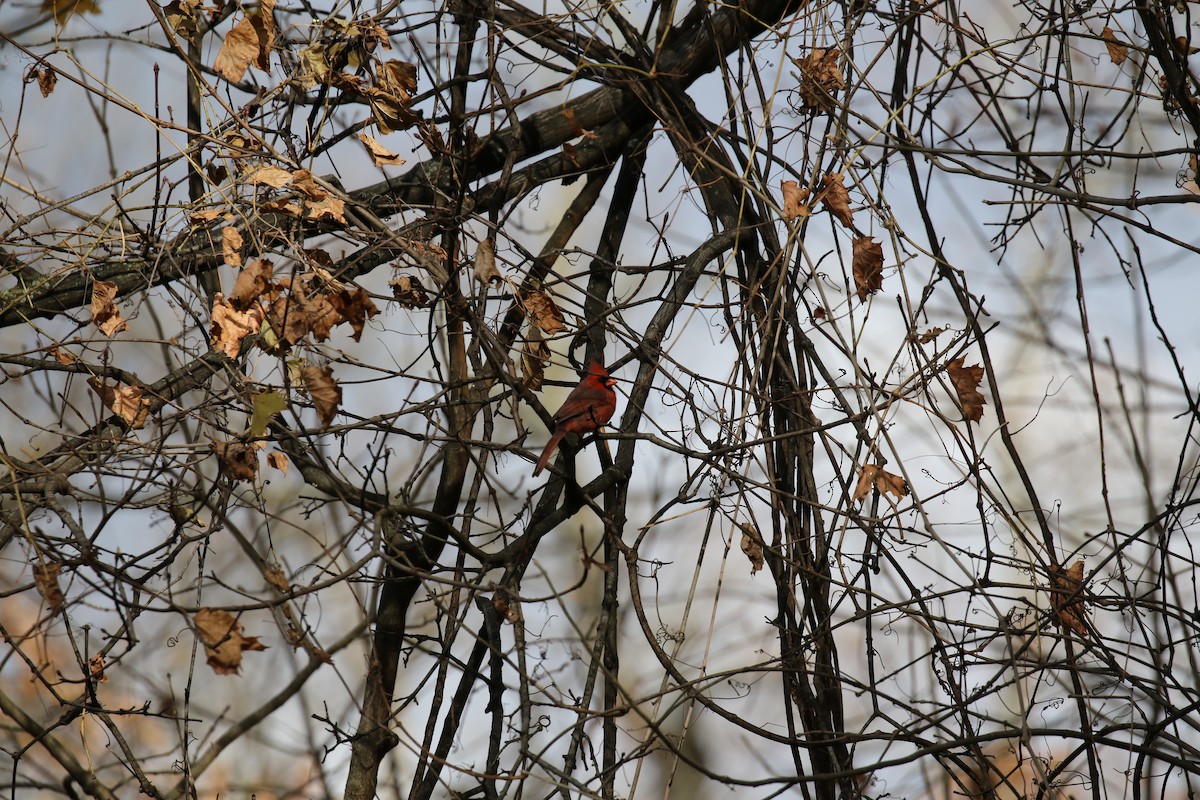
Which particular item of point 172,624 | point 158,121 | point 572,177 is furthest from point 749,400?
point 172,624

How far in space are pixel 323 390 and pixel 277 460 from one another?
0.68 m

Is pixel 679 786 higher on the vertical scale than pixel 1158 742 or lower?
higher

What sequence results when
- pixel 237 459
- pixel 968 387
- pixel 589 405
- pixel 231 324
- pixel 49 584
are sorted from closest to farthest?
1. pixel 49 584
2. pixel 237 459
3. pixel 231 324
4. pixel 968 387
5. pixel 589 405

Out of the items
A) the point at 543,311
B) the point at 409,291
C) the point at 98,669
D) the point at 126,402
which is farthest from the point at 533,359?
the point at 98,669

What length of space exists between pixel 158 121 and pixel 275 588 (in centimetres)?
125

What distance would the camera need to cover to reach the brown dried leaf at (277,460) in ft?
9.21

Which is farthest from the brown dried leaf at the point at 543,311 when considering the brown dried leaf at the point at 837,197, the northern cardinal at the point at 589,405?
the brown dried leaf at the point at 837,197

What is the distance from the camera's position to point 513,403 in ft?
8.87

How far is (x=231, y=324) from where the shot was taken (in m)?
2.51

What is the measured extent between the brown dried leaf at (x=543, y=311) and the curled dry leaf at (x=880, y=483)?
0.91m

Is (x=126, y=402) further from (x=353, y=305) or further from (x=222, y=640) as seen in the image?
(x=222, y=640)

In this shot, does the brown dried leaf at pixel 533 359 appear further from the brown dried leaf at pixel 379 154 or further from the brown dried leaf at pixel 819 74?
the brown dried leaf at pixel 819 74

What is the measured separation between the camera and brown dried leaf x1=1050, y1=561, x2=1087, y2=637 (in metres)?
2.44

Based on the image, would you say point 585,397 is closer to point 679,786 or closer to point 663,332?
point 663,332
